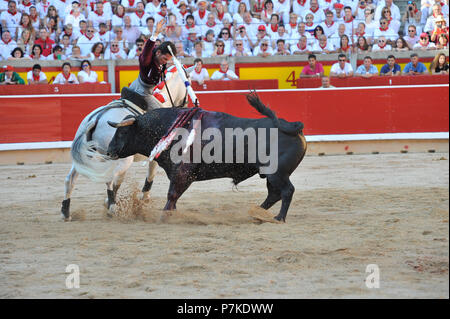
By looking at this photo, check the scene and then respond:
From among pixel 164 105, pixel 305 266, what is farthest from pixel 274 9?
pixel 305 266

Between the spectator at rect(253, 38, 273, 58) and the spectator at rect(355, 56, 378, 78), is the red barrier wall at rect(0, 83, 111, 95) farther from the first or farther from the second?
the spectator at rect(355, 56, 378, 78)

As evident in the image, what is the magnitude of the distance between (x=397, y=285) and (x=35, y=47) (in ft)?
31.2

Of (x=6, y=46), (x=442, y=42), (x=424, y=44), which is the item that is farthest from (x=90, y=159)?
(x=442, y=42)

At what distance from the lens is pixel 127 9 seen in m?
12.7

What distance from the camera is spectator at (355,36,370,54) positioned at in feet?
40.7

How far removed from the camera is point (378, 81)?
38.0 feet

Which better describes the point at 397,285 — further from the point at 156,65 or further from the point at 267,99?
the point at 267,99

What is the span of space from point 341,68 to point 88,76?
170 inches

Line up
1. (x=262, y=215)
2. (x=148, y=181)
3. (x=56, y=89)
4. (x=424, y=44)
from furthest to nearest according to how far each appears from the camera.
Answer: (x=424, y=44) < (x=56, y=89) < (x=148, y=181) < (x=262, y=215)

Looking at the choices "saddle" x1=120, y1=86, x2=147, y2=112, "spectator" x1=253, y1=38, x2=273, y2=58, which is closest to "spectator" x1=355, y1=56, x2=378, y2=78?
"spectator" x1=253, y1=38, x2=273, y2=58

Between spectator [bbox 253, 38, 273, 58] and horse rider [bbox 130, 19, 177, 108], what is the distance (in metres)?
6.02

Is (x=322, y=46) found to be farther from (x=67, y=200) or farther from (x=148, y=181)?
(x=67, y=200)

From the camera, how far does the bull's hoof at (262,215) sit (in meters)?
5.88

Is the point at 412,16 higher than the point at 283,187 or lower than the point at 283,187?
higher
